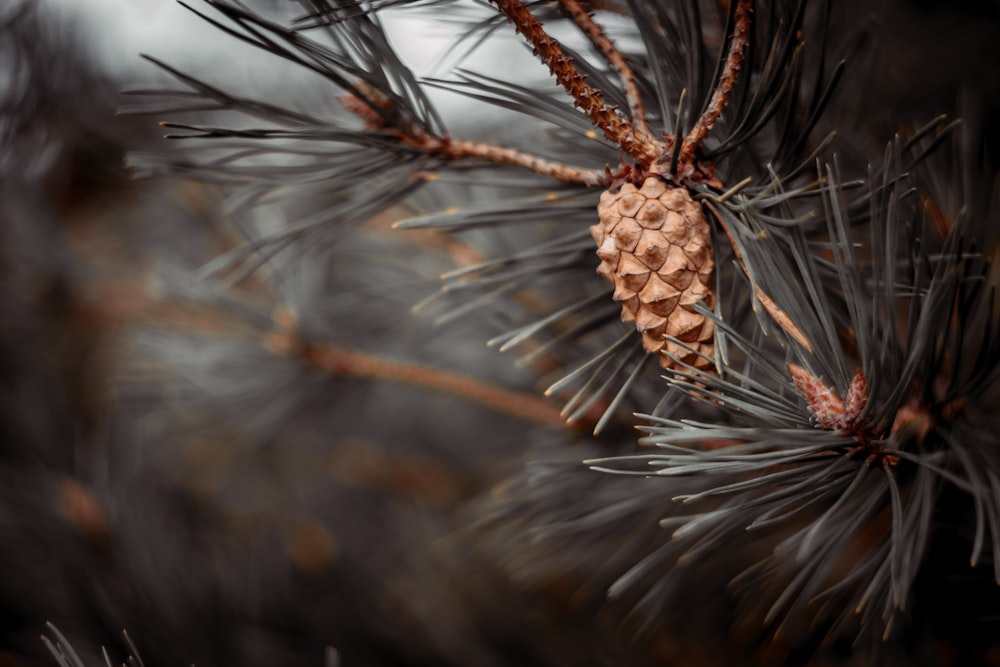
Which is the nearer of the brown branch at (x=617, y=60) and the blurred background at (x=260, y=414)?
the brown branch at (x=617, y=60)

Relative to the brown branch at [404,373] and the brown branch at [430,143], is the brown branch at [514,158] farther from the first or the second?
the brown branch at [404,373]

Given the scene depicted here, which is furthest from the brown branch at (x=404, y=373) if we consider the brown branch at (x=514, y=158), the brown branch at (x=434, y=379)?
the brown branch at (x=514, y=158)

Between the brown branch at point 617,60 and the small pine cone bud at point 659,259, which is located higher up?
the brown branch at point 617,60

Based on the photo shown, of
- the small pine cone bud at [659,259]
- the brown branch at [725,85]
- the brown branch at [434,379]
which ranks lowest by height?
the brown branch at [434,379]

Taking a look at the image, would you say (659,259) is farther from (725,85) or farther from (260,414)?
(260,414)

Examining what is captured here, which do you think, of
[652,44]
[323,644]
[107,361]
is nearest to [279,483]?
[107,361]
